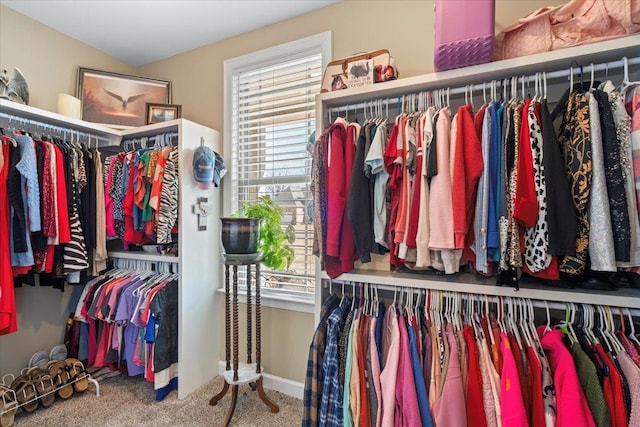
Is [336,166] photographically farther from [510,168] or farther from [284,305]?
[284,305]

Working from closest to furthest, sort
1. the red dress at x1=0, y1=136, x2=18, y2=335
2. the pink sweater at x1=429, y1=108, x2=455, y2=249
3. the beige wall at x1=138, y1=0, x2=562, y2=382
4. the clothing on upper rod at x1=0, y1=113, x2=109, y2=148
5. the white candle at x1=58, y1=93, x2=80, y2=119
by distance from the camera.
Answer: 1. the pink sweater at x1=429, y1=108, x2=455, y2=249
2. the red dress at x1=0, y1=136, x2=18, y2=335
3. the beige wall at x1=138, y1=0, x2=562, y2=382
4. the clothing on upper rod at x1=0, y1=113, x2=109, y2=148
5. the white candle at x1=58, y1=93, x2=80, y2=119

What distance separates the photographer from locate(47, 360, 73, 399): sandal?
6.77ft

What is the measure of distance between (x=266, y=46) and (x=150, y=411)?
2.62 m

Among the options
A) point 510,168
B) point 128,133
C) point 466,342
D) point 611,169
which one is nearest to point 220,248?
point 128,133

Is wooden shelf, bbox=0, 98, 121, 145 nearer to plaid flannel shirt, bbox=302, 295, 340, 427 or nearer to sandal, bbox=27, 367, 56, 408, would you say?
sandal, bbox=27, 367, 56, 408

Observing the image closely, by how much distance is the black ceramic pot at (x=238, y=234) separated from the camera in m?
1.89

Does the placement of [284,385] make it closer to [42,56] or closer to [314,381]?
[314,381]

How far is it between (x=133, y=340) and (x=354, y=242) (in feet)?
5.83

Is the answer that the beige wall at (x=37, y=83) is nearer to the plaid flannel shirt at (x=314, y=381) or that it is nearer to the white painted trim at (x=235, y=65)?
the white painted trim at (x=235, y=65)

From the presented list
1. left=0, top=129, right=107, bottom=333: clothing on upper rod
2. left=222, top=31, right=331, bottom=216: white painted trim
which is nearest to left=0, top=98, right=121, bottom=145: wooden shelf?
left=0, top=129, right=107, bottom=333: clothing on upper rod

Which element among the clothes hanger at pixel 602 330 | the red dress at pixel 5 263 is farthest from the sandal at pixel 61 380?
the clothes hanger at pixel 602 330

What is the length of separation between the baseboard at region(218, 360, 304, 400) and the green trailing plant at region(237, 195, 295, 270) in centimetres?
83

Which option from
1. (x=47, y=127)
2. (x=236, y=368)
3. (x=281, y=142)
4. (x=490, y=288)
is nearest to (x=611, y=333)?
(x=490, y=288)

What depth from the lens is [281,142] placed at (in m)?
2.34
